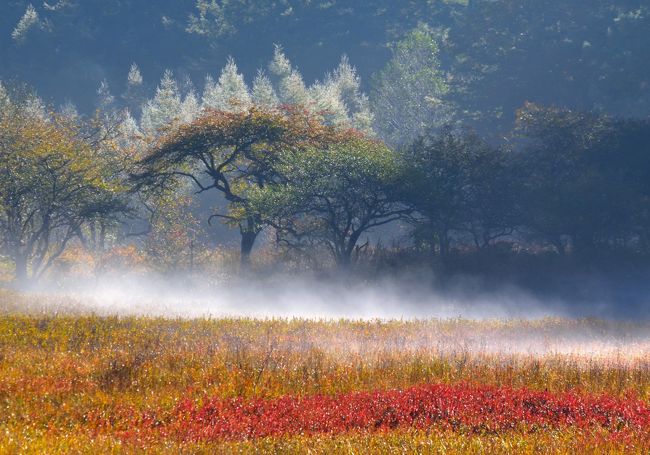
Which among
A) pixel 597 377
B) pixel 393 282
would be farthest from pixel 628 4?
pixel 597 377

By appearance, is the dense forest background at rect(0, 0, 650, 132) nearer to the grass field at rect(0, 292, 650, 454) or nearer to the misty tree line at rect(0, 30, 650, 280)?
the misty tree line at rect(0, 30, 650, 280)

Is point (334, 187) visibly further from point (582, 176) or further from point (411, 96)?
point (411, 96)

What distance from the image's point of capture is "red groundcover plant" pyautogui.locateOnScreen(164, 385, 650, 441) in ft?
37.0

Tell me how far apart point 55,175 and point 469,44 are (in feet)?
174

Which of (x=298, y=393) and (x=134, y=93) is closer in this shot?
(x=298, y=393)

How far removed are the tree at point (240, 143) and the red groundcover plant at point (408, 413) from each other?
92.6ft

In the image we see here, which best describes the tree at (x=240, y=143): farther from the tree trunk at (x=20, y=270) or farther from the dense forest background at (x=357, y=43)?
the dense forest background at (x=357, y=43)

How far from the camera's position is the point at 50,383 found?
13.7m

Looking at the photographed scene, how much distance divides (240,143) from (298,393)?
2940 centimetres

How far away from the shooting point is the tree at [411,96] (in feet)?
277

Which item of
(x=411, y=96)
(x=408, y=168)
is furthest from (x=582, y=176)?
(x=411, y=96)

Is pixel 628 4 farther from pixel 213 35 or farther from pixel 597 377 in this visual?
pixel 213 35

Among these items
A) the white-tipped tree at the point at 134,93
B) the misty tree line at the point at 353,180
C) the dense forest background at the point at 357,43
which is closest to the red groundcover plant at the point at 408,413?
the misty tree line at the point at 353,180

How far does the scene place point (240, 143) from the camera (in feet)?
137
